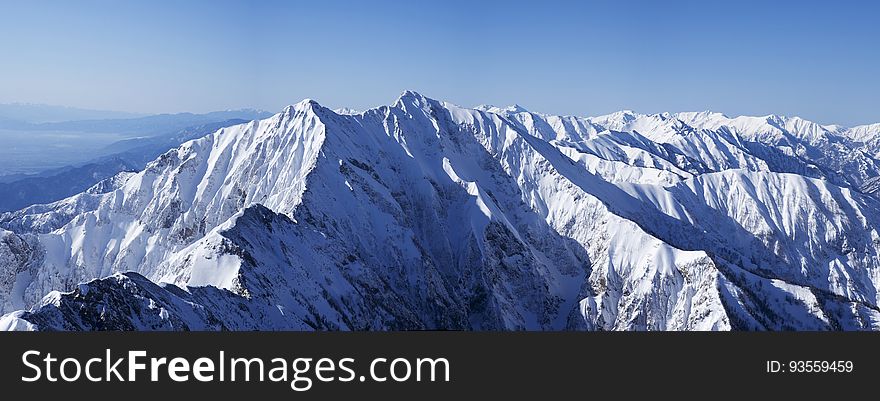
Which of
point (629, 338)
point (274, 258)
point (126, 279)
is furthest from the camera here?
point (274, 258)

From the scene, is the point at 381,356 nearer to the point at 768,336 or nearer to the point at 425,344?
the point at 425,344

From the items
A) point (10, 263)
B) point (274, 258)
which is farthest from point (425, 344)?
point (10, 263)

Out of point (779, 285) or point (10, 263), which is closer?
point (779, 285)

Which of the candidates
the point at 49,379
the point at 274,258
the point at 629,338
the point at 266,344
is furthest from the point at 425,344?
the point at 274,258

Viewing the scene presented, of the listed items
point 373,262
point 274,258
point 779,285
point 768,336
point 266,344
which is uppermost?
point 266,344

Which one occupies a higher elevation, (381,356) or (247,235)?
(381,356)

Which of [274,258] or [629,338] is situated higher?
[629,338]

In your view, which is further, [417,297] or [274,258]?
[417,297]

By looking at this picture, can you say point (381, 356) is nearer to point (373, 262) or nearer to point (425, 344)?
point (425, 344)

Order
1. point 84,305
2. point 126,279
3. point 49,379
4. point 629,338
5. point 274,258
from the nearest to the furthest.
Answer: point 49,379 < point 629,338 < point 84,305 < point 126,279 < point 274,258
